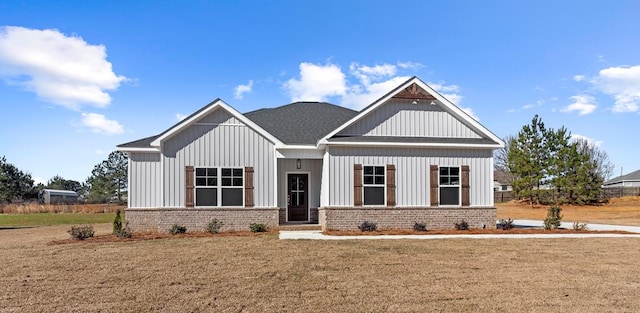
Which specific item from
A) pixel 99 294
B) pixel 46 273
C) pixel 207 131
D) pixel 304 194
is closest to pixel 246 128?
pixel 207 131

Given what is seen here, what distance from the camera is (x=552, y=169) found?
122ft

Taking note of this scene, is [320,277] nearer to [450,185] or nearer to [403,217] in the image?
[403,217]

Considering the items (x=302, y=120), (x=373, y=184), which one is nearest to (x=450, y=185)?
(x=373, y=184)

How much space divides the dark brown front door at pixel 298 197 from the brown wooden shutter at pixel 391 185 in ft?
11.3

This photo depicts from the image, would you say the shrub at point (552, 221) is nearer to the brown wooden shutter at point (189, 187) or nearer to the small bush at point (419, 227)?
the small bush at point (419, 227)

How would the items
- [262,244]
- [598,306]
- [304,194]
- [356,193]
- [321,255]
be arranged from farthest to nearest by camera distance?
[304,194]
[356,193]
[262,244]
[321,255]
[598,306]

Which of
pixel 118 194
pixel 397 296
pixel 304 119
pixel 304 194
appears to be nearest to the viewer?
pixel 397 296

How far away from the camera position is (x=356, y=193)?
1709cm

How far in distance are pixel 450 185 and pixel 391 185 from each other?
7.33 feet

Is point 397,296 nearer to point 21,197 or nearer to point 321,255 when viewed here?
point 321,255

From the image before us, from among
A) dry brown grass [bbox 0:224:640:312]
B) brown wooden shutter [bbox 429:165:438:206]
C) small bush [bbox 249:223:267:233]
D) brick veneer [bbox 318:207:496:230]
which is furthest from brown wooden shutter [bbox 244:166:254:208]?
brown wooden shutter [bbox 429:165:438:206]

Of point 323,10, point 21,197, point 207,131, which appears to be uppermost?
point 323,10

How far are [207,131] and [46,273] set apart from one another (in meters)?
8.84

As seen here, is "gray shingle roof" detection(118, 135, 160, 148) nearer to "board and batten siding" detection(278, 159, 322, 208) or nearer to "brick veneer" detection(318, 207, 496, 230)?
"board and batten siding" detection(278, 159, 322, 208)
